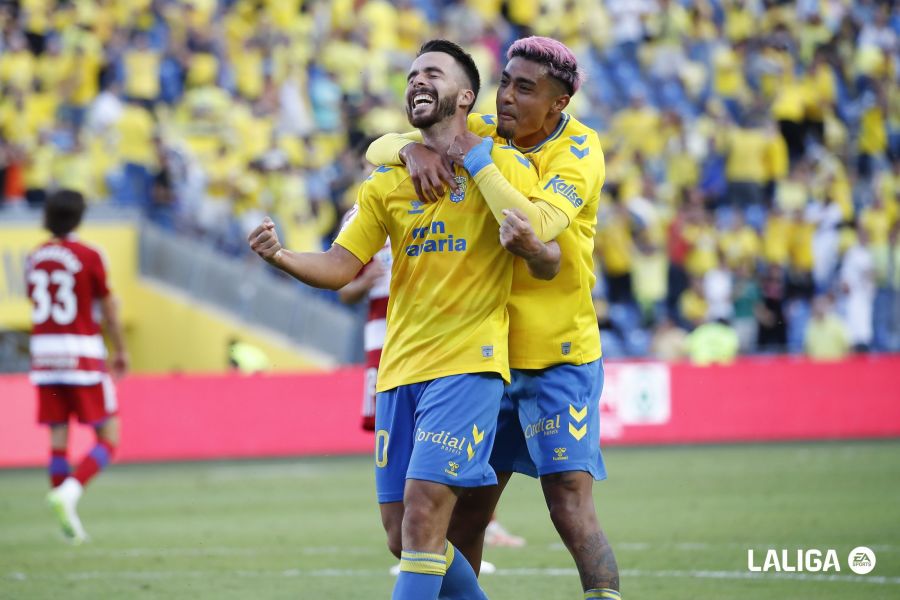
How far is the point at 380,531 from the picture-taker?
11281 millimetres

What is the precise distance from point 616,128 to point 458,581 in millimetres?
18144

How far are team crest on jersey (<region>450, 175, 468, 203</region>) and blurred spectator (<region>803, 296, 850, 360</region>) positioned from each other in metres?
15.3

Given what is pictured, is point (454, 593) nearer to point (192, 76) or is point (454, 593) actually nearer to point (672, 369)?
point (672, 369)

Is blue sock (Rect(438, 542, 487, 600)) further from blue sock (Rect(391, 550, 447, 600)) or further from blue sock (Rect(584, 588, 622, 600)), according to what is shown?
blue sock (Rect(584, 588, 622, 600))

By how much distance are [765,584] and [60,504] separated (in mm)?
4953

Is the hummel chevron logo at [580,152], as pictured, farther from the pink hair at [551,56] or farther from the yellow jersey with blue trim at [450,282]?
the pink hair at [551,56]

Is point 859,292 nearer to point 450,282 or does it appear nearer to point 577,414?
point 577,414

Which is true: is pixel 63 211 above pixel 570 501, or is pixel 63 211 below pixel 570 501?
above

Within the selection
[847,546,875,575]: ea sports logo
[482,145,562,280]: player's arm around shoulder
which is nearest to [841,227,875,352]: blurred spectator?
[847,546,875,575]: ea sports logo

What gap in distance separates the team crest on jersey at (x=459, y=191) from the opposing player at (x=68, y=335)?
557 centimetres

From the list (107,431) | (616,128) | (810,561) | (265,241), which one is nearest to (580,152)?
(265,241)

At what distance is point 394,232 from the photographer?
6109 mm

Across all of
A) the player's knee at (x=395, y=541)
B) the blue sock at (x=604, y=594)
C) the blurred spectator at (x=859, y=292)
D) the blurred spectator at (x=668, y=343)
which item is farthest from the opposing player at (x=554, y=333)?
the blurred spectator at (x=859, y=292)

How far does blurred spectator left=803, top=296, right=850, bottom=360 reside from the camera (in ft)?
67.2
